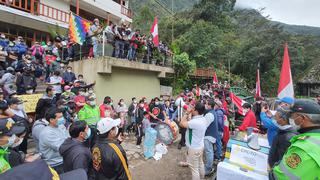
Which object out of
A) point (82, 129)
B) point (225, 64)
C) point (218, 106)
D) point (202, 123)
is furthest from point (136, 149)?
point (225, 64)

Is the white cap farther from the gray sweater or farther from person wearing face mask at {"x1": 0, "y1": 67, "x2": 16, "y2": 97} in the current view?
person wearing face mask at {"x1": 0, "y1": 67, "x2": 16, "y2": 97}

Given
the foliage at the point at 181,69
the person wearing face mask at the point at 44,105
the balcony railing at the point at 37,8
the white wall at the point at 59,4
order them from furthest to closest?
the white wall at the point at 59,4 < the foliage at the point at 181,69 < the balcony railing at the point at 37,8 < the person wearing face mask at the point at 44,105

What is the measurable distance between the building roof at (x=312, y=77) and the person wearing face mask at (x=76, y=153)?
70.3ft

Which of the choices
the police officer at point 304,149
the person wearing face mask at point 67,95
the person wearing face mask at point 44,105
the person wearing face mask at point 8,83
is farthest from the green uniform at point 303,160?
the person wearing face mask at point 8,83

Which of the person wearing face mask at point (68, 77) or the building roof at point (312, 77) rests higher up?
the building roof at point (312, 77)

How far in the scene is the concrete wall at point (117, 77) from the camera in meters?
9.17

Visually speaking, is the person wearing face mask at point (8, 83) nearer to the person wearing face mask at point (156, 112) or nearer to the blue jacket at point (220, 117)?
the person wearing face mask at point (156, 112)

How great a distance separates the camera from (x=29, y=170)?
1.06 metres

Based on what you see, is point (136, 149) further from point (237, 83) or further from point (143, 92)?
point (237, 83)

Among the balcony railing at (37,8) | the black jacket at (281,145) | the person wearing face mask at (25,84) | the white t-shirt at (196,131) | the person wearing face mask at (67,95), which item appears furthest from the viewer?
the balcony railing at (37,8)

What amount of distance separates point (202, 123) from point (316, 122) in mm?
2331

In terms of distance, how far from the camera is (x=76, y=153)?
2.38 meters

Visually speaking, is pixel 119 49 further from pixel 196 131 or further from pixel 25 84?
pixel 196 131

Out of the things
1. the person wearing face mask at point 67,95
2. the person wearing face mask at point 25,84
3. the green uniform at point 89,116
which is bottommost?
the green uniform at point 89,116
